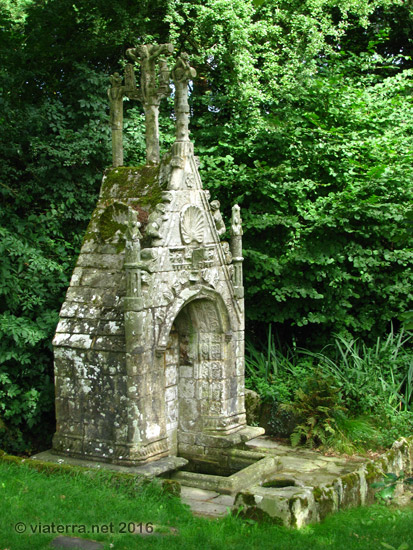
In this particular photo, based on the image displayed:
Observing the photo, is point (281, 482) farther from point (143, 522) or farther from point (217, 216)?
point (217, 216)

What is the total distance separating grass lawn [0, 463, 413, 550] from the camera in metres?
5.73

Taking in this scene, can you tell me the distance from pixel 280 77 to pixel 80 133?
4540mm

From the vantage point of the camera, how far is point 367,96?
12.3 meters

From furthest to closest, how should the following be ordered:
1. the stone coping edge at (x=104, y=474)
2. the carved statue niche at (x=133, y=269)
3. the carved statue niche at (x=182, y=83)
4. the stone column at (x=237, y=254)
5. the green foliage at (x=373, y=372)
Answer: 1. the green foliage at (x=373, y=372)
2. the stone column at (x=237, y=254)
3. the carved statue niche at (x=182, y=83)
4. the carved statue niche at (x=133, y=269)
5. the stone coping edge at (x=104, y=474)

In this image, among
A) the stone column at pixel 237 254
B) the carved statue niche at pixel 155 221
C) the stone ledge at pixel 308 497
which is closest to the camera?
the stone ledge at pixel 308 497

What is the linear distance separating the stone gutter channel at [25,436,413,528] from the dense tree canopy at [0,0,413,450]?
262 cm

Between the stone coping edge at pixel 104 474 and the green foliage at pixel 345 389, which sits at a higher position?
the green foliage at pixel 345 389

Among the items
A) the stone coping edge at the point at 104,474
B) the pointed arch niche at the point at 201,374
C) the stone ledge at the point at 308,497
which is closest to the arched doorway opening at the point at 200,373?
the pointed arch niche at the point at 201,374

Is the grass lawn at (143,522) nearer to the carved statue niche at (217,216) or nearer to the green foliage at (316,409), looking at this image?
the green foliage at (316,409)

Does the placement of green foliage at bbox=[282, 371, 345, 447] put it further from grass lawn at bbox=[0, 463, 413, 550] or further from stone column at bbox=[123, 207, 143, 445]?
stone column at bbox=[123, 207, 143, 445]

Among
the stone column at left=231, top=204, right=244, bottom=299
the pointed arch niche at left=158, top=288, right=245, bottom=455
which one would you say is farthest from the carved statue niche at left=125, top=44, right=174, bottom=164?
the pointed arch niche at left=158, top=288, right=245, bottom=455

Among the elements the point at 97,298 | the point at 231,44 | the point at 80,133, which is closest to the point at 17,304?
the point at 97,298

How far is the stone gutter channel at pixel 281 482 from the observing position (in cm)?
645

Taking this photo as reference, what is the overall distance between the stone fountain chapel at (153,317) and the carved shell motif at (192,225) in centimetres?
1
